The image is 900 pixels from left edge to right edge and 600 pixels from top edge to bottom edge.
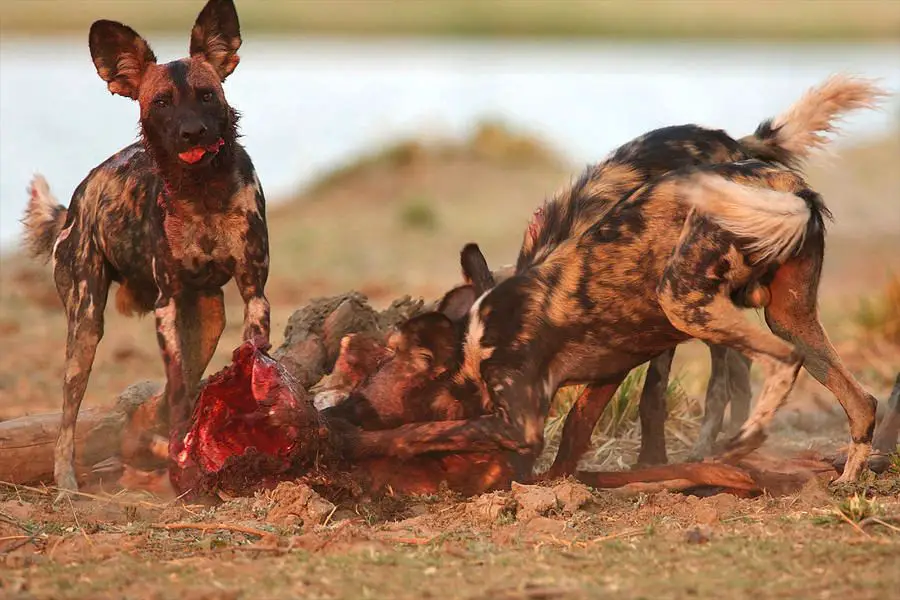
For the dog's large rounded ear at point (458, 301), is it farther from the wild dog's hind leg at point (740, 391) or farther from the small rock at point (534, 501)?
the wild dog's hind leg at point (740, 391)

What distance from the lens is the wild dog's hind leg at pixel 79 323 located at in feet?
17.1

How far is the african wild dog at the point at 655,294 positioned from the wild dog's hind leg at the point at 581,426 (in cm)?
A: 2

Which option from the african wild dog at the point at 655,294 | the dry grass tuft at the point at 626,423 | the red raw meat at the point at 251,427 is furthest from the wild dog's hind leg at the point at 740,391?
the red raw meat at the point at 251,427

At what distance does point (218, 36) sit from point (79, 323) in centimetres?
140

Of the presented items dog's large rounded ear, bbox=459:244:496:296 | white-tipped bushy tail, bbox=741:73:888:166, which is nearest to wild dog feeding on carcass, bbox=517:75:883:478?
white-tipped bushy tail, bbox=741:73:888:166

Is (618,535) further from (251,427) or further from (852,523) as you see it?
(251,427)

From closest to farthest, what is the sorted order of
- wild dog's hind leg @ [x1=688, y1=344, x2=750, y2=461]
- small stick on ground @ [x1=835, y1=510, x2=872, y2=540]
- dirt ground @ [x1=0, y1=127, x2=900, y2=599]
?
dirt ground @ [x1=0, y1=127, x2=900, y2=599] < small stick on ground @ [x1=835, y1=510, x2=872, y2=540] < wild dog's hind leg @ [x1=688, y1=344, x2=750, y2=461]

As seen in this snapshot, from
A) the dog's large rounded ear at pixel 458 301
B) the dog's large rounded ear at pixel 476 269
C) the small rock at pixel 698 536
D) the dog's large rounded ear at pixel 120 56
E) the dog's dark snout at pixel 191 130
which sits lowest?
the small rock at pixel 698 536

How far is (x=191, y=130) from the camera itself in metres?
4.53

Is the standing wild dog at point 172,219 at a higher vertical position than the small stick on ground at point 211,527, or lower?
higher

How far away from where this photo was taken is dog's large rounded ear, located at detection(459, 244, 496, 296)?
5.22m

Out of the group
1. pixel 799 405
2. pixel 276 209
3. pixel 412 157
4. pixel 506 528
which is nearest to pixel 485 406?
pixel 506 528

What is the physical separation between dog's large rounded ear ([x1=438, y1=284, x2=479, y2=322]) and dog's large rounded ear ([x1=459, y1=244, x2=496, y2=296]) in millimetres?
33

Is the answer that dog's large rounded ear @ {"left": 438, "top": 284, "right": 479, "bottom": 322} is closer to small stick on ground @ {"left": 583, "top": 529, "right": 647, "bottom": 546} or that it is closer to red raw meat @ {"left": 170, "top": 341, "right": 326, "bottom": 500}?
red raw meat @ {"left": 170, "top": 341, "right": 326, "bottom": 500}
